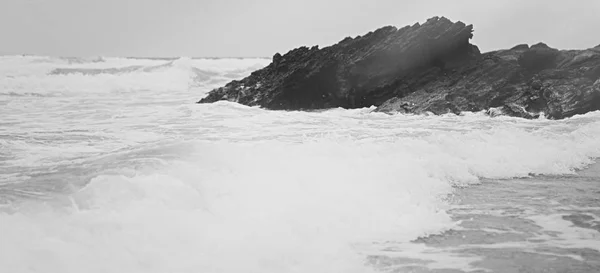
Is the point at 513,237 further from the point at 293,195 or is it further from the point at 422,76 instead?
the point at 422,76

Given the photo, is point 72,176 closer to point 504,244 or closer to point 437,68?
point 504,244

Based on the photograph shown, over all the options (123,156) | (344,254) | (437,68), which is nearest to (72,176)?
(123,156)

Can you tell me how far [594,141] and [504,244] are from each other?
780cm

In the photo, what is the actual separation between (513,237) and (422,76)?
52.0 ft

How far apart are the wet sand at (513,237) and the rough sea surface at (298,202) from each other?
0.02 m

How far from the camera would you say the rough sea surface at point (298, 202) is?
4664 mm

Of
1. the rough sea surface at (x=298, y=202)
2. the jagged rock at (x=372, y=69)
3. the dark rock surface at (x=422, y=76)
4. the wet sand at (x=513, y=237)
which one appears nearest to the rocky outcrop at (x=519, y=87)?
the dark rock surface at (x=422, y=76)

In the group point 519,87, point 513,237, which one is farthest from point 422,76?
point 513,237

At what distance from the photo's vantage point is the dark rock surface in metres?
18.1

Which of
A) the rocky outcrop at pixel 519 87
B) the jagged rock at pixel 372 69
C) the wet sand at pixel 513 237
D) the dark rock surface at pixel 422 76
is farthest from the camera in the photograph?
the jagged rock at pixel 372 69

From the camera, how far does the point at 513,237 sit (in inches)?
209

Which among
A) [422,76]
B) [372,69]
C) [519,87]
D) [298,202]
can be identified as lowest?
[298,202]

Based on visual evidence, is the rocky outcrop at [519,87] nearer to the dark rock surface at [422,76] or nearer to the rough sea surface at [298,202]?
the dark rock surface at [422,76]

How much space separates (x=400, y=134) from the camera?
39.7 ft
